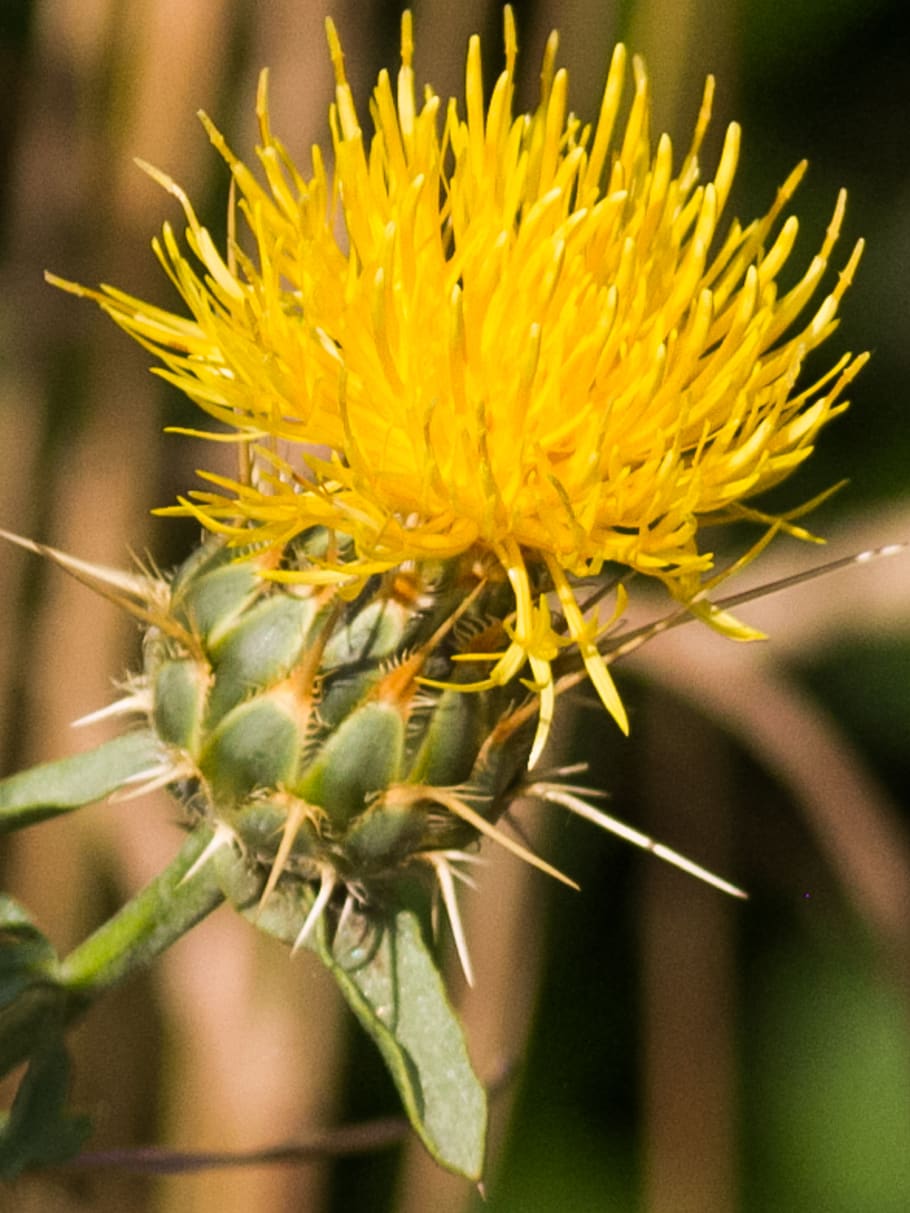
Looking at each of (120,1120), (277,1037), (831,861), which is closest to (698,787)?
(831,861)

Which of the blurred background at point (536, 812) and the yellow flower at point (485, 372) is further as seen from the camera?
the blurred background at point (536, 812)

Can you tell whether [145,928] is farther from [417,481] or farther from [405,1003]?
[417,481]

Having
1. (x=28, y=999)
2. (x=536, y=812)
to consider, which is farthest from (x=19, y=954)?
(x=536, y=812)

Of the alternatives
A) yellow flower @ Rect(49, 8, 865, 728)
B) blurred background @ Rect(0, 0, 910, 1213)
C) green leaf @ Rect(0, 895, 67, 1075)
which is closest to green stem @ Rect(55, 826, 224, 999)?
green leaf @ Rect(0, 895, 67, 1075)

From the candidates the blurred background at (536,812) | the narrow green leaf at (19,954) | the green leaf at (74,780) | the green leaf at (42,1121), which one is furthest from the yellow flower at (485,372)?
the blurred background at (536,812)

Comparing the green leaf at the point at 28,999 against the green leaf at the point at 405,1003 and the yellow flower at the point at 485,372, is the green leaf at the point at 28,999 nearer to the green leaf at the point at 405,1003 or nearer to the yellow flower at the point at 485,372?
the green leaf at the point at 405,1003

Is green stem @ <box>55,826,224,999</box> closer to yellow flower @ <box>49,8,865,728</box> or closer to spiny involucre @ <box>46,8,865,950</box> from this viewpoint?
spiny involucre @ <box>46,8,865,950</box>
